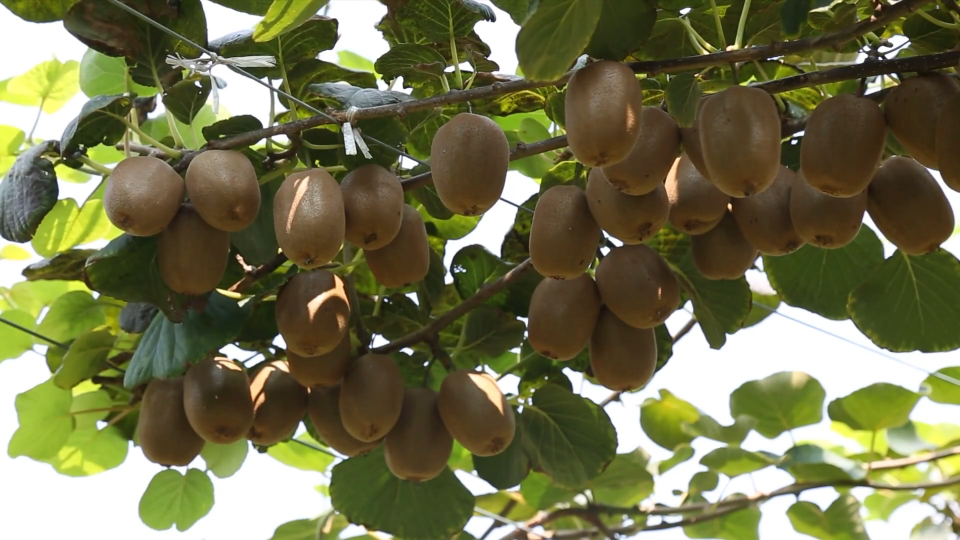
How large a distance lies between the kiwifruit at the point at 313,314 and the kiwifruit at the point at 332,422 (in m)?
0.12

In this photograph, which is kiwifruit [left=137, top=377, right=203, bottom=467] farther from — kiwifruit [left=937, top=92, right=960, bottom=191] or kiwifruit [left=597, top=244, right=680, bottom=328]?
kiwifruit [left=937, top=92, right=960, bottom=191]

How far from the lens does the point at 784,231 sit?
3.15ft

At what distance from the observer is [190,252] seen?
3.13 ft

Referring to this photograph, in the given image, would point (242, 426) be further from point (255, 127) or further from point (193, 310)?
point (255, 127)

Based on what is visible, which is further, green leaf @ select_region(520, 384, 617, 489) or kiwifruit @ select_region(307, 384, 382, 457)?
green leaf @ select_region(520, 384, 617, 489)

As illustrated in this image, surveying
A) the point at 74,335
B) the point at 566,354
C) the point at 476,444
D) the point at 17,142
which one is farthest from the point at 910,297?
the point at 17,142

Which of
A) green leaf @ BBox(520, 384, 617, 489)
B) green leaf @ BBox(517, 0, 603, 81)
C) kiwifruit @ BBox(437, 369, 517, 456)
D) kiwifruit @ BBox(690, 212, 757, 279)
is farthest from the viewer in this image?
green leaf @ BBox(520, 384, 617, 489)

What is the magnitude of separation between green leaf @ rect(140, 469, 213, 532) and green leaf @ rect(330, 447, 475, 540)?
32cm

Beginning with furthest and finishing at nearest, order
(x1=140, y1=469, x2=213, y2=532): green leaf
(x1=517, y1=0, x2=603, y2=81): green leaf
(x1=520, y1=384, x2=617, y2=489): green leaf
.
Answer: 1. (x1=140, y1=469, x2=213, y2=532): green leaf
2. (x1=520, y1=384, x2=617, y2=489): green leaf
3. (x1=517, y1=0, x2=603, y2=81): green leaf

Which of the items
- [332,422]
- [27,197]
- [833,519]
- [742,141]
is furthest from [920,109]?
[833,519]

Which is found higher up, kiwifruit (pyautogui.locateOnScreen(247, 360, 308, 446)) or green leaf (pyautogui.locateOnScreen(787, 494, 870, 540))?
green leaf (pyautogui.locateOnScreen(787, 494, 870, 540))

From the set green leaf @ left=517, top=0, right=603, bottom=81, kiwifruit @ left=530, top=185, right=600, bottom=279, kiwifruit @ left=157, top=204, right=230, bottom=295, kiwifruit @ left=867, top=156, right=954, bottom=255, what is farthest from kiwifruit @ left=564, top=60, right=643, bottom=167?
kiwifruit @ left=157, top=204, right=230, bottom=295

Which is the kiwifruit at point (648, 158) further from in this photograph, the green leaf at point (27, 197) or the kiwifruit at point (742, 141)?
the green leaf at point (27, 197)

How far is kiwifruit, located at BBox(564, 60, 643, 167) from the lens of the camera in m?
0.78
